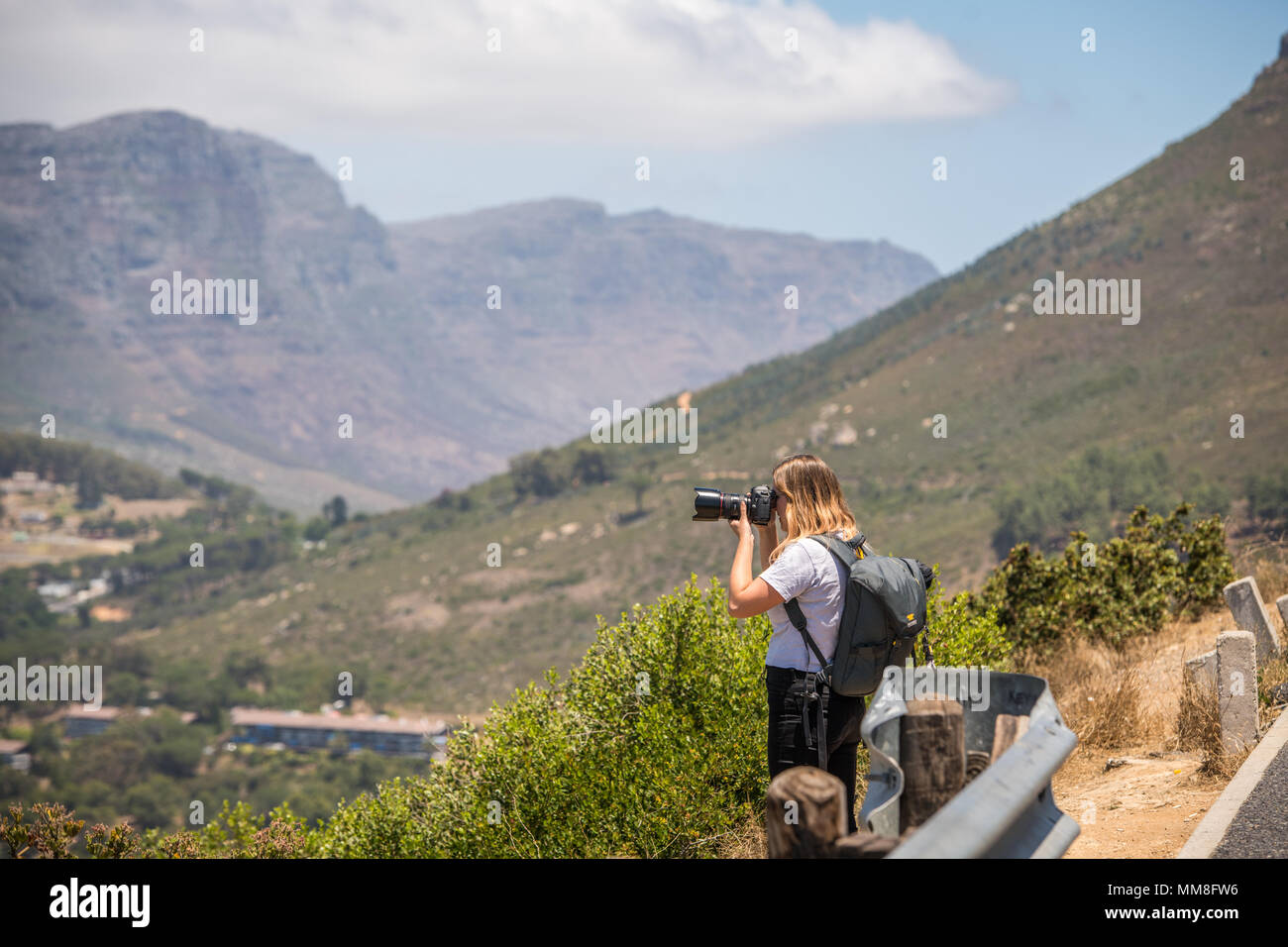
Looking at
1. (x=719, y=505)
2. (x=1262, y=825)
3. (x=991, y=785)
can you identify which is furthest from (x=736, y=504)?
(x=1262, y=825)

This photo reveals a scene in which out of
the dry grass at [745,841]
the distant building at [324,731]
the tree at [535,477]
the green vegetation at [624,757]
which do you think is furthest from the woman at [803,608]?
the tree at [535,477]

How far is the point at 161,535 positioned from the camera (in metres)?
189

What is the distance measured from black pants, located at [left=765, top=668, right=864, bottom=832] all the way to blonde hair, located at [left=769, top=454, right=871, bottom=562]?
508 millimetres

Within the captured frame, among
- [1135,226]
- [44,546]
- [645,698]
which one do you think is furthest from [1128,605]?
[44,546]

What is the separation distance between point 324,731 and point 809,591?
335 feet

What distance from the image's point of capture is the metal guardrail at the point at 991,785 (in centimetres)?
262

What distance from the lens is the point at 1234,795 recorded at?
183 inches

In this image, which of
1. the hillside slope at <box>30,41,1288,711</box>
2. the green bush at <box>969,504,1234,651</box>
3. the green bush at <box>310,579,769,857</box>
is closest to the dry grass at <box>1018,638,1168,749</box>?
the green bush at <box>969,504,1234,651</box>

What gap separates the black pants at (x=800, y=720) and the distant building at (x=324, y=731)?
93.3m

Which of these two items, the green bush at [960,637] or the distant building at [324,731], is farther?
the distant building at [324,731]

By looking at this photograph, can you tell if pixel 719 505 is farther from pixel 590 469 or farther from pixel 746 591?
pixel 590 469

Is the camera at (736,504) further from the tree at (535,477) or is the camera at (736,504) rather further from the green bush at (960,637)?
the tree at (535,477)

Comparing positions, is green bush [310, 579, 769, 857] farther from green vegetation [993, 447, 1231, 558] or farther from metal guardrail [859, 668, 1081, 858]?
green vegetation [993, 447, 1231, 558]
